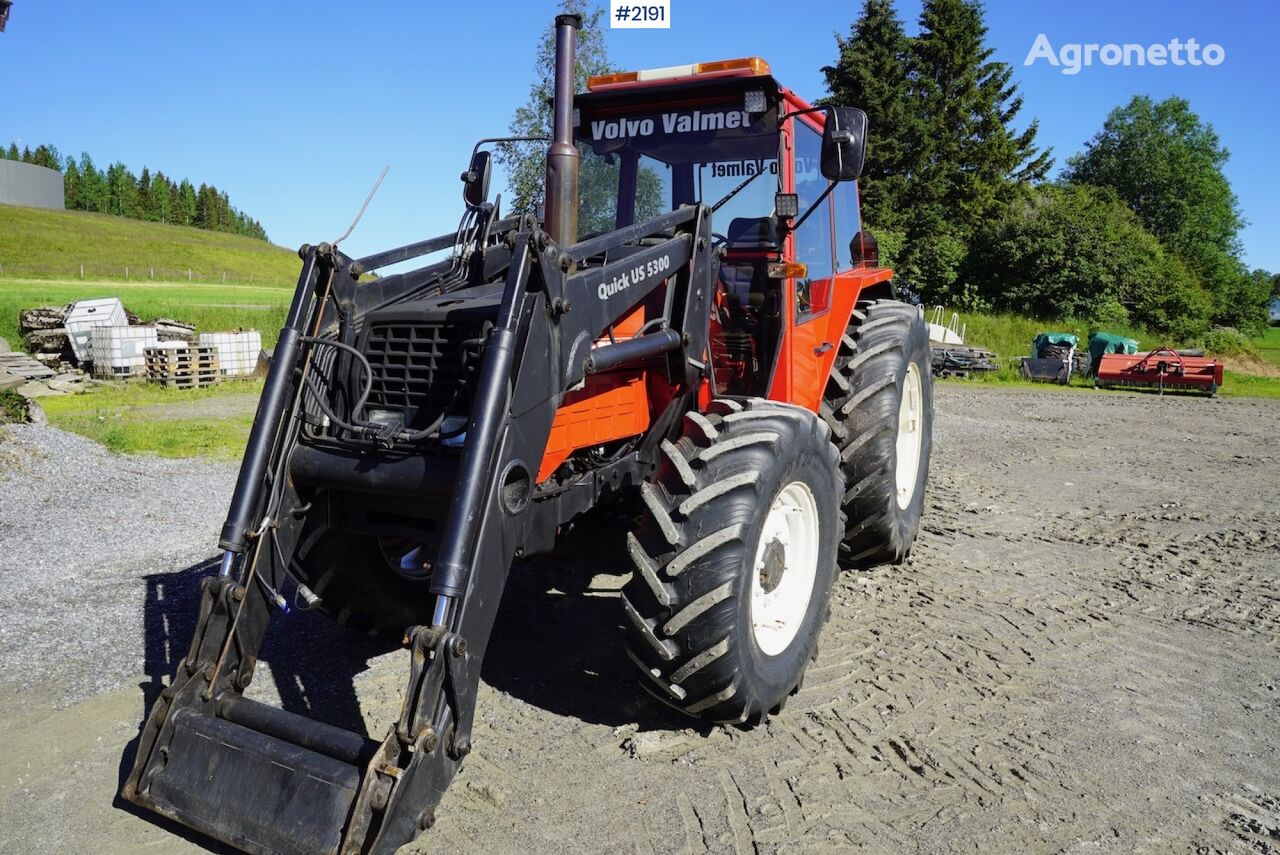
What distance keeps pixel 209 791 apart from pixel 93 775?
905mm

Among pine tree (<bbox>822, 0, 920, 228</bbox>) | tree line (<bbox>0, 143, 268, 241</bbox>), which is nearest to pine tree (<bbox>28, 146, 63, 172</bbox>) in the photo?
tree line (<bbox>0, 143, 268, 241</bbox>)

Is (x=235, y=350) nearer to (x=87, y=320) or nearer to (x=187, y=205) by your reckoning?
(x=87, y=320)

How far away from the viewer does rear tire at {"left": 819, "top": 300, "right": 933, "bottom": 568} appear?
17.1 ft

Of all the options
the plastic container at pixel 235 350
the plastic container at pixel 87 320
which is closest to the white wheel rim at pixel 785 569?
the plastic container at pixel 235 350

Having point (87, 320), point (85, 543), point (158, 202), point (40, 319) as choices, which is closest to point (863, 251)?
point (85, 543)

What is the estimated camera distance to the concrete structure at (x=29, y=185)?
97.9 meters

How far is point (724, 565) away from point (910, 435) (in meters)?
3.46

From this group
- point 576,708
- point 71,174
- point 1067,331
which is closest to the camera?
point 576,708

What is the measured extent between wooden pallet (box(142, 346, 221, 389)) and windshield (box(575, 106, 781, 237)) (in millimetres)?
14968

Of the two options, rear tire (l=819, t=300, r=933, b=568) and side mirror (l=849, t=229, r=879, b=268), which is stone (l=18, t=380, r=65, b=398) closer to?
side mirror (l=849, t=229, r=879, b=268)

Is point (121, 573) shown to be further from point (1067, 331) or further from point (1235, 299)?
point (1235, 299)

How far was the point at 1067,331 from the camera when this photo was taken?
27.3 m

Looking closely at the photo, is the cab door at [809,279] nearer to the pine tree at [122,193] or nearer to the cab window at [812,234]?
the cab window at [812,234]

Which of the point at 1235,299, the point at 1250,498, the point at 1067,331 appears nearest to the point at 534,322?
the point at 1250,498
